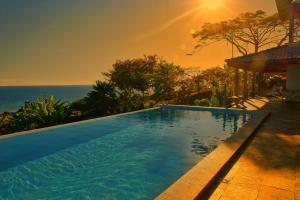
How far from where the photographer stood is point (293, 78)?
14398 mm

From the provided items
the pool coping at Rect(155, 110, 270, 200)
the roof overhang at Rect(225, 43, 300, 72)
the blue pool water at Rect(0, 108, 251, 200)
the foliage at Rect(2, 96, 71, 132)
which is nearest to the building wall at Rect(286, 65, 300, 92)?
the roof overhang at Rect(225, 43, 300, 72)

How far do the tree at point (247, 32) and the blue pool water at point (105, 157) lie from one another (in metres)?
17.0

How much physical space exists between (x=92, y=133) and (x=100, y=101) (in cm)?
612

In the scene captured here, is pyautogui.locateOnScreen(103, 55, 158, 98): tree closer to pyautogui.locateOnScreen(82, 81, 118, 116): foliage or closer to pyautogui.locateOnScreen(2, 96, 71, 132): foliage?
pyautogui.locateOnScreen(82, 81, 118, 116): foliage

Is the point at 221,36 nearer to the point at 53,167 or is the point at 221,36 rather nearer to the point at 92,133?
the point at 92,133

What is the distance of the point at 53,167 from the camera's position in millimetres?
7293

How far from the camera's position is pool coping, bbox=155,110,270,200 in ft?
11.7

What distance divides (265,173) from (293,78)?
11.9 meters

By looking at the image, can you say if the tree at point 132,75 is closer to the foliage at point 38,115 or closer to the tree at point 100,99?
the tree at point 100,99

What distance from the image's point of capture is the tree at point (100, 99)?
56.7 ft

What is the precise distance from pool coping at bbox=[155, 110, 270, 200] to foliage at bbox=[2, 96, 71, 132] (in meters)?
10.1

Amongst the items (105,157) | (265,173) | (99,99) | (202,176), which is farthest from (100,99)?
(265,173)

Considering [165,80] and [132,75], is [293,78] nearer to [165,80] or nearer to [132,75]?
[165,80]

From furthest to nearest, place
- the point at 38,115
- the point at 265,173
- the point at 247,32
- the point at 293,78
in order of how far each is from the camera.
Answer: the point at 247,32 → the point at 293,78 → the point at 38,115 → the point at 265,173
